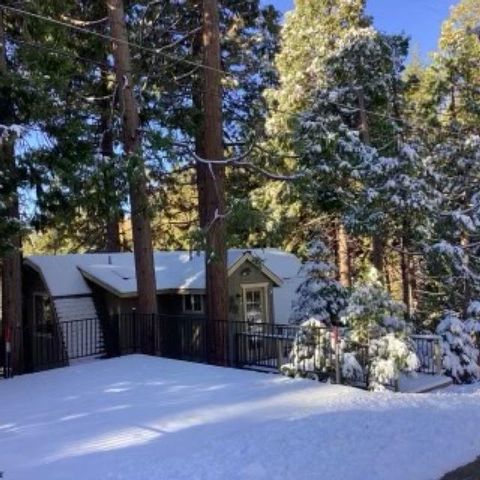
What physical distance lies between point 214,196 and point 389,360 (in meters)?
6.04

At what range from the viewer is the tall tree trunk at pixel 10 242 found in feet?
40.4

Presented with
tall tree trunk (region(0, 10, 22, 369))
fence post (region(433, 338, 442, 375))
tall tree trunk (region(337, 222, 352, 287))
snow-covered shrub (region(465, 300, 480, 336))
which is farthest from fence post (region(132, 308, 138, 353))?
snow-covered shrub (region(465, 300, 480, 336))

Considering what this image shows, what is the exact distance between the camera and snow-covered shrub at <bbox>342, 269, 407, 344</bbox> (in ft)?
41.3

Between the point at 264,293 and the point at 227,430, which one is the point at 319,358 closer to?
the point at 227,430

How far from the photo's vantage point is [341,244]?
22641 mm

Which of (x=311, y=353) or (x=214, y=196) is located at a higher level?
(x=214, y=196)

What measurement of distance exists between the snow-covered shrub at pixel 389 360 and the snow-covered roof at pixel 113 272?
764 centimetres

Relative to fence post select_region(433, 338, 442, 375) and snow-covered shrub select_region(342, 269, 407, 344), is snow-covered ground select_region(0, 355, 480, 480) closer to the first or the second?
snow-covered shrub select_region(342, 269, 407, 344)

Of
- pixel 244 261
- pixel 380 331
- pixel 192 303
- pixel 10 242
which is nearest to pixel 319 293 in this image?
pixel 244 261

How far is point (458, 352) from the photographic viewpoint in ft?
58.0

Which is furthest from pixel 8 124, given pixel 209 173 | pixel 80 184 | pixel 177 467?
pixel 177 467

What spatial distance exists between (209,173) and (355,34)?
6.56 m

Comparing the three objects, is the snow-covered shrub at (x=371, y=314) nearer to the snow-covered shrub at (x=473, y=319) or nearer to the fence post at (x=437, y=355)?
the fence post at (x=437, y=355)

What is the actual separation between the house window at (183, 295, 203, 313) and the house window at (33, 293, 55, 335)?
13.4 ft
